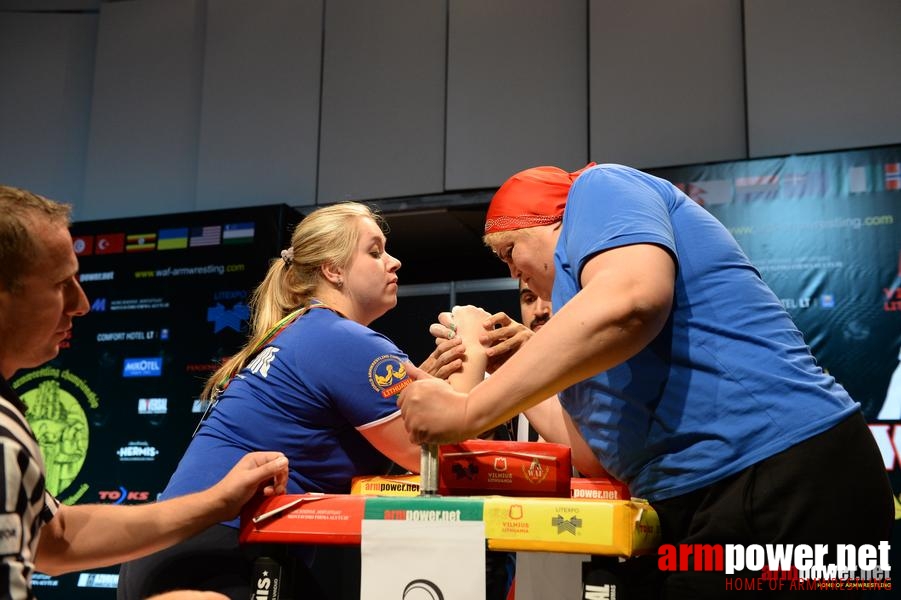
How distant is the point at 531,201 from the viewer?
1.43 m

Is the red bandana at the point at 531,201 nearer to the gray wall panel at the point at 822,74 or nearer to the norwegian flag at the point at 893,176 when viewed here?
the norwegian flag at the point at 893,176

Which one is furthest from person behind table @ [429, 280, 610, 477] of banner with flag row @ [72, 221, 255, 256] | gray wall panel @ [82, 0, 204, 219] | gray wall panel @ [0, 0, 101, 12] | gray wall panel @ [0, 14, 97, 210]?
gray wall panel @ [0, 0, 101, 12]

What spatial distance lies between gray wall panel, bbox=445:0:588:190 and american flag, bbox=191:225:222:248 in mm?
1307

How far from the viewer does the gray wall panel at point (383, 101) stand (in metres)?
4.76

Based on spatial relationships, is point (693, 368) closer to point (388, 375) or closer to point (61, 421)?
point (388, 375)

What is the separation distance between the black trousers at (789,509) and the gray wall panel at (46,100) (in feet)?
17.0

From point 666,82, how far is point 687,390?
355cm

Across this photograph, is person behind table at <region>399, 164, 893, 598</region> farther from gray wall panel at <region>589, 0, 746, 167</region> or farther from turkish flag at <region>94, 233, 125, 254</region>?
turkish flag at <region>94, 233, 125, 254</region>

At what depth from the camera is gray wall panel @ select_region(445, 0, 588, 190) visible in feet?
14.9

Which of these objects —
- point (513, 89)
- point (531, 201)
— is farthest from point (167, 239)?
point (531, 201)

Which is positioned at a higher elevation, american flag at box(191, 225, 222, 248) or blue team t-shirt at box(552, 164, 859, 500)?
american flag at box(191, 225, 222, 248)

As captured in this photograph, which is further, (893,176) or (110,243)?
(110,243)

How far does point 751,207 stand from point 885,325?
769 millimetres

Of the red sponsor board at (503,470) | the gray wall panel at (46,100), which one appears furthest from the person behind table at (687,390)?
the gray wall panel at (46,100)
